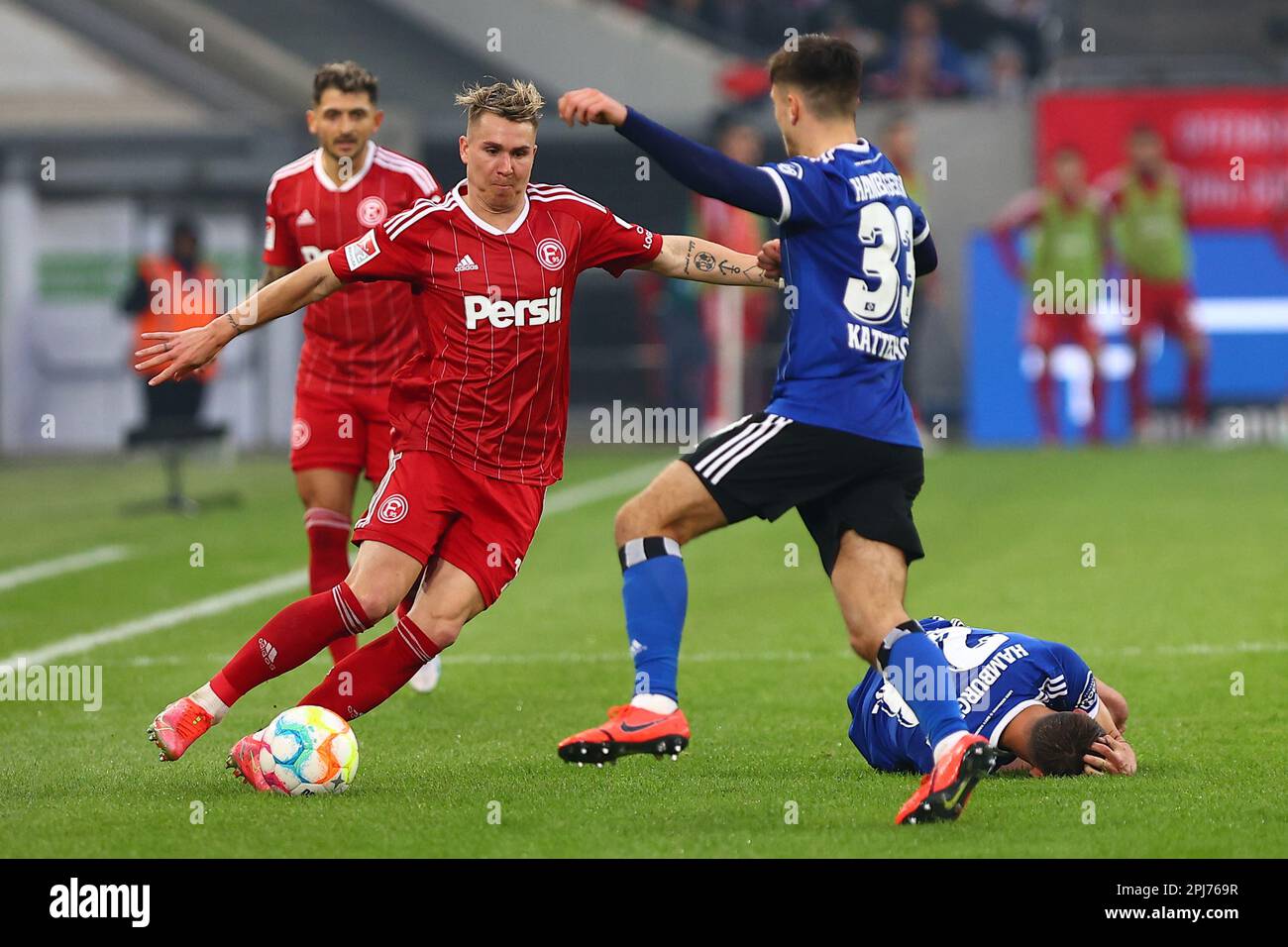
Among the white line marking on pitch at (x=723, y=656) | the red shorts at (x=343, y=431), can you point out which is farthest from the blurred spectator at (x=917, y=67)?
the red shorts at (x=343, y=431)

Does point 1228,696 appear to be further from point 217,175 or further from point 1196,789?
point 217,175

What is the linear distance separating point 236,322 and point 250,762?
1.22m

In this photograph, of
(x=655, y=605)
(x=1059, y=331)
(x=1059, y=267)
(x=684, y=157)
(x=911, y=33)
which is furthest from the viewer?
(x=911, y=33)

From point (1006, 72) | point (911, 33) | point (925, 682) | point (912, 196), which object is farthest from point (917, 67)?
point (925, 682)

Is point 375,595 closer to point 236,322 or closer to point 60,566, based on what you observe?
point 236,322

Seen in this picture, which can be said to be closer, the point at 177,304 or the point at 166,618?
the point at 166,618

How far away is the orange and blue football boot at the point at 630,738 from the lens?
5.79m

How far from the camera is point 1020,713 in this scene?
5664mm

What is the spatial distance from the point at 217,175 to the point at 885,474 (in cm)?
1705

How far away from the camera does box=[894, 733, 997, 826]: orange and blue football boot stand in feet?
16.5

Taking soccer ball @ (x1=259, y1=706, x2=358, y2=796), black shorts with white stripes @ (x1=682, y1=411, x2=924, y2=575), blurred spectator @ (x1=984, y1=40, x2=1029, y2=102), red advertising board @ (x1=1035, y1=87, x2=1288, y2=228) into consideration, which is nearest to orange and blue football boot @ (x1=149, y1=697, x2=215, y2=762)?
soccer ball @ (x1=259, y1=706, x2=358, y2=796)

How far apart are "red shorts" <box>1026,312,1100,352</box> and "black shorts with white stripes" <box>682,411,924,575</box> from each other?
43.9ft

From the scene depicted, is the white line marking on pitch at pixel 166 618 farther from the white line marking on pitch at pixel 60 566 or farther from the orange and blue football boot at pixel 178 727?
the orange and blue football boot at pixel 178 727

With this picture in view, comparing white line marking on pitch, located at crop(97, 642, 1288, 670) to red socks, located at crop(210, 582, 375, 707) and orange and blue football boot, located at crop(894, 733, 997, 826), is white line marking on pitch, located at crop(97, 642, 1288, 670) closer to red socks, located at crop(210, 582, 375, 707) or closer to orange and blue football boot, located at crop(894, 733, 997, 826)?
red socks, located at crop(210, 582, 375, 707)
